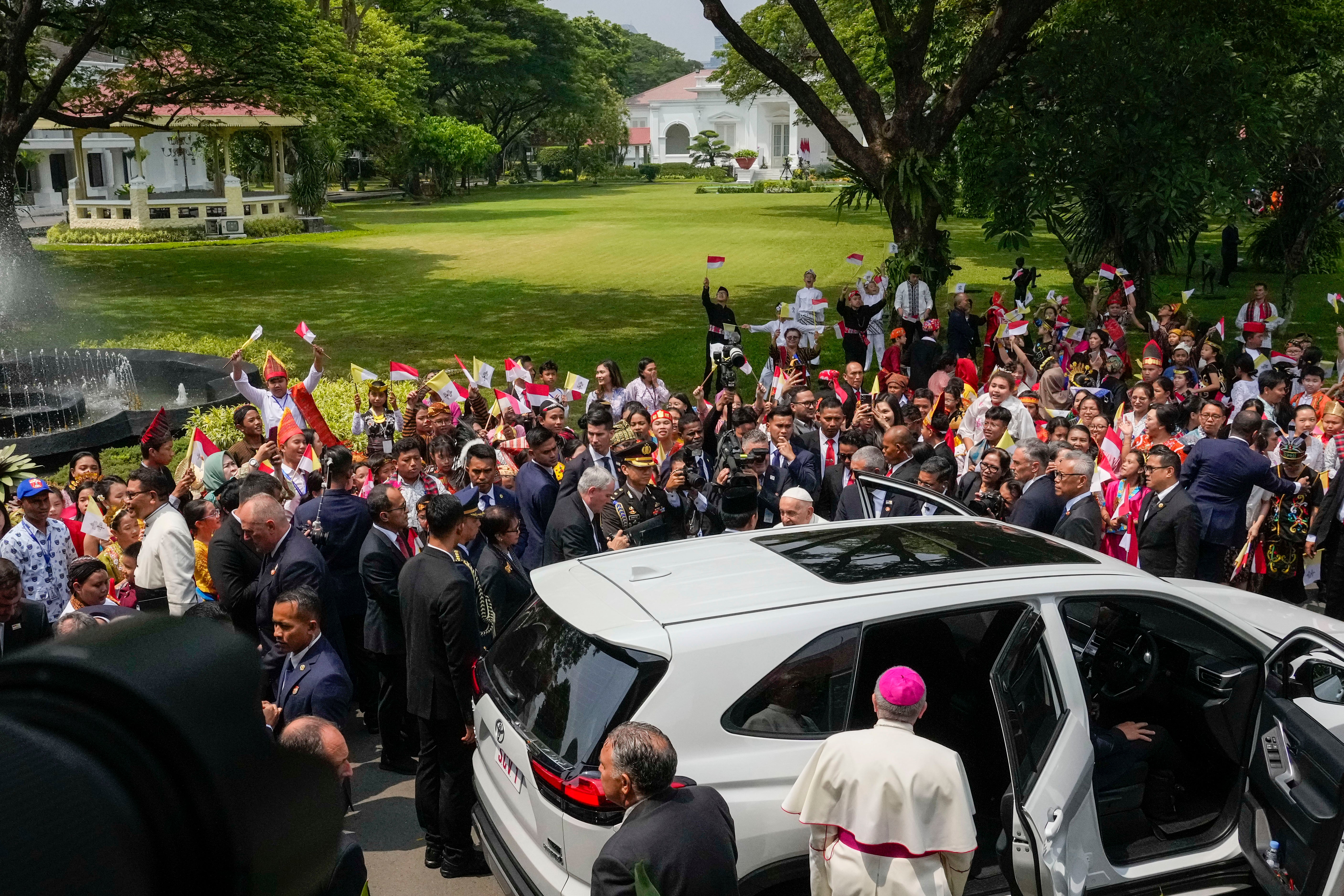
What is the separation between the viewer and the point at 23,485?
7211 mm

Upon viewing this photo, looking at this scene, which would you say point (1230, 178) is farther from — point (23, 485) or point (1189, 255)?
point (23, 485)

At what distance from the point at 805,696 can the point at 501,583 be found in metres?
2.40

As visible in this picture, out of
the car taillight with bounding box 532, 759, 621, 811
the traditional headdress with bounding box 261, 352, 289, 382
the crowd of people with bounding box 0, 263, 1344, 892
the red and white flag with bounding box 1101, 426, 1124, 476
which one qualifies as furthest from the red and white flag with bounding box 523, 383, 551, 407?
the car taillight with bounding box 532, 759, 621, 811

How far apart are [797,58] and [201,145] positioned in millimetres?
26896

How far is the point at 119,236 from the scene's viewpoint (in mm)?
41000

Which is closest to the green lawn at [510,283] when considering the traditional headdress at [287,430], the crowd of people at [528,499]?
the crowd of people at [528,499]

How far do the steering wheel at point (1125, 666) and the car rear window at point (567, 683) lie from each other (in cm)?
259

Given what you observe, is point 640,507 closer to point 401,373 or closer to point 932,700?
point 932,700

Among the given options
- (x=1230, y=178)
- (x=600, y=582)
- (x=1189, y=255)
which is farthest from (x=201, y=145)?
(x=600, y=582)

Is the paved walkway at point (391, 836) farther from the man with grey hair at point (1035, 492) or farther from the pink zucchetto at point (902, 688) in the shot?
the man with grey hair at point (1035, 492)

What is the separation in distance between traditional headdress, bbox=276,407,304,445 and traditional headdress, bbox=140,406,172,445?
0.83 metres

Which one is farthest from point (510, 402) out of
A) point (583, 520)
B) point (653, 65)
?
point (653, 65)

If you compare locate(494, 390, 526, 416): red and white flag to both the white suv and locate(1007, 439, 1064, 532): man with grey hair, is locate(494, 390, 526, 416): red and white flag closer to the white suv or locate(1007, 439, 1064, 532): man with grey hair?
locate(1007, 439, 1064, 532): man with grey hair

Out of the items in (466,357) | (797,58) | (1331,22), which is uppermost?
(797,58)
